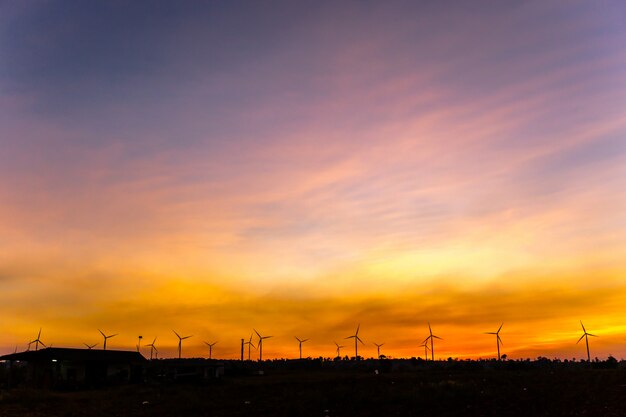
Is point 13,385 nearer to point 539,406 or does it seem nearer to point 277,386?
point 277,386

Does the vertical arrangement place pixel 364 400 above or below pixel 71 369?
below

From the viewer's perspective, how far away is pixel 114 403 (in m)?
49.7

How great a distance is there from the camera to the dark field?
4141 cm

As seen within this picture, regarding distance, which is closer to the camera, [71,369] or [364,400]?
[364,400]

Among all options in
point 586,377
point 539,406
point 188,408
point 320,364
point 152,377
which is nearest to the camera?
point 539,406

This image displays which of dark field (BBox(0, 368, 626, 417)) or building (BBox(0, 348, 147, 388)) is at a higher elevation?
building (BBox(0, 348, 147, 388))

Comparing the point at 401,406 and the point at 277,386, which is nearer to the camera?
the point at 401,406

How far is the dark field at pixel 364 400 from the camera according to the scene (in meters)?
41.4

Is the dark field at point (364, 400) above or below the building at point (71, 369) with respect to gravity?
below

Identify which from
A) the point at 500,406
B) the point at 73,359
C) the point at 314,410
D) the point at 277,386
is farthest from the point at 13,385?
the point at 500,406

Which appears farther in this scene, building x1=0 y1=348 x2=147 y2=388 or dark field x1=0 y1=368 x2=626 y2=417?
building x1=0 y1=348 x2=147 y2=388

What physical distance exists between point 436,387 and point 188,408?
68.5 feet

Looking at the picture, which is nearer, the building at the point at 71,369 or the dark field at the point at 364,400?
the dark field at the point at 364,400

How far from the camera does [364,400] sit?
4666cm
